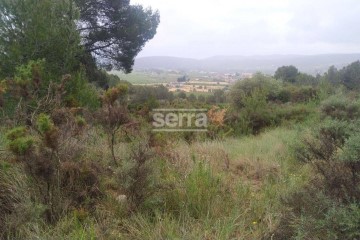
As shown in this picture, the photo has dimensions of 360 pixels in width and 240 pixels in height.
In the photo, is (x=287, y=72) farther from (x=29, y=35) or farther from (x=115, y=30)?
(x=29, y=35)

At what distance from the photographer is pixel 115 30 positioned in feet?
55.0

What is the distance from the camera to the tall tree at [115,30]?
16.5 m

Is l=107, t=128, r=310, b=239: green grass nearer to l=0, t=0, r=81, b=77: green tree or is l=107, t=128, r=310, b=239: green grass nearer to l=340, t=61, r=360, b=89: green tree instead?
l=0, t=0, r=81, b=77: green tree

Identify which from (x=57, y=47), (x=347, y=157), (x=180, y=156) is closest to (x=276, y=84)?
(x=57, y=47)

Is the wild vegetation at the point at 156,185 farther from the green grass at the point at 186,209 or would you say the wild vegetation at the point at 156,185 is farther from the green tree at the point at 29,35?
the green tree at the point at 29,35

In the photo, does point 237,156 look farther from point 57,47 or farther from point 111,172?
point 57,47

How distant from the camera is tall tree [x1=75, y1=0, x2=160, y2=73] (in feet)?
54.1

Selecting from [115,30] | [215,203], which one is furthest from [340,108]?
[115,30]

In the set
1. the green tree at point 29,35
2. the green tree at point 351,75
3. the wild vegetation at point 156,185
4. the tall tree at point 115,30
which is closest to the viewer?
the wild vegetation at point 156,185

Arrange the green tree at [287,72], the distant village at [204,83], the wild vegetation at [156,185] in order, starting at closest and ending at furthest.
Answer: the wild vegetation at [156,185], the distant village at [204,83], the green tree at [287,72]

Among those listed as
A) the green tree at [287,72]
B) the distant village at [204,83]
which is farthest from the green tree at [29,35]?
the green tree at [287,72]

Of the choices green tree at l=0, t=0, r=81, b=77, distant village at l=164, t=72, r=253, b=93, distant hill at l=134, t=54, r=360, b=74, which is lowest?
distant village at l=164, t=72, r=253, b=93

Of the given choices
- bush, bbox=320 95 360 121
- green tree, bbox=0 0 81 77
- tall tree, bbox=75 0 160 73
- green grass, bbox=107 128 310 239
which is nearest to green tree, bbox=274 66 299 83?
tall tree, bbox=75 0 160 73

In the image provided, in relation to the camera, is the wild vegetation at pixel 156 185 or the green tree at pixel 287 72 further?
the green tree at pixel 287 72
